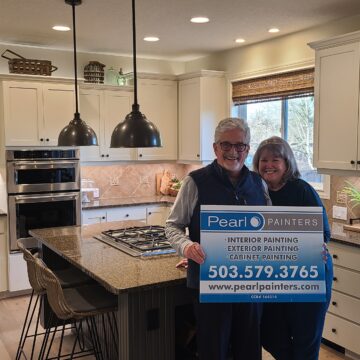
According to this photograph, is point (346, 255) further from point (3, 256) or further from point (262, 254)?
point (3, 256)

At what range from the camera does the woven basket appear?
4863 millimetres

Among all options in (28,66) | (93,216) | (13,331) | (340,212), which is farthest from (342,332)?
(28,66)

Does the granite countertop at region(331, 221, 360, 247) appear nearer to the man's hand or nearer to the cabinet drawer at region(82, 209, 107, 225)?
the man's hand

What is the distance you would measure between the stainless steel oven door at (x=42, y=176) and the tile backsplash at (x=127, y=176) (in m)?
0.60

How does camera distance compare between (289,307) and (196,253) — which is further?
(289,307)

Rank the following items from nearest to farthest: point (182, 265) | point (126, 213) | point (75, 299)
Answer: point (182, 265), point (75, 299), point (126, 213)

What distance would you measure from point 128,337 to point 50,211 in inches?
120

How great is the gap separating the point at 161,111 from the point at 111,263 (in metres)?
3.49

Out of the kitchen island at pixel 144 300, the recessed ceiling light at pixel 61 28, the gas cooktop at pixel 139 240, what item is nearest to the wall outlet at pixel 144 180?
the recessed ceiling light at pixel 61 28

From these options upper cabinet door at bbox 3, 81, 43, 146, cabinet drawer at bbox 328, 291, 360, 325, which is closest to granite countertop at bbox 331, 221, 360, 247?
cabinet drawer at bbox 328, 291, 360, 325

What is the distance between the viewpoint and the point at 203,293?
2023 millimetres

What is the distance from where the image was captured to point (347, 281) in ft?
11.1

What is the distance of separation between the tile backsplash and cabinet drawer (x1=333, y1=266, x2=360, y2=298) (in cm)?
294

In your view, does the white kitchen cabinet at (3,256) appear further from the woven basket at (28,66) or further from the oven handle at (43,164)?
the woven basket at (28,66)
